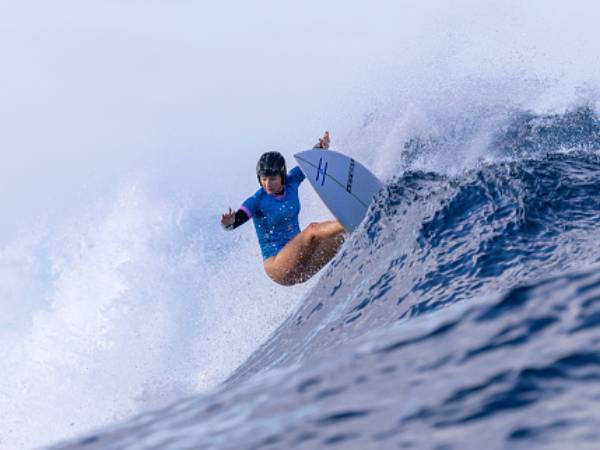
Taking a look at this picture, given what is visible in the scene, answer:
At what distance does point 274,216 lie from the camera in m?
9.30

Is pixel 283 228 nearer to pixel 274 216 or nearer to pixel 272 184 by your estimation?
pixel 274 216

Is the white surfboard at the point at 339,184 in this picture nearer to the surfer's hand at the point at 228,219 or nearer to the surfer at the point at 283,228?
the surfer at the point at 283,228

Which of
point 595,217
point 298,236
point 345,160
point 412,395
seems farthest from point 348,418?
point 345,160

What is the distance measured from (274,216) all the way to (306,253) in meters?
0.57

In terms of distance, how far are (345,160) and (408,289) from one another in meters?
3.40

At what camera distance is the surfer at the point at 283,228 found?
9016 millimetres

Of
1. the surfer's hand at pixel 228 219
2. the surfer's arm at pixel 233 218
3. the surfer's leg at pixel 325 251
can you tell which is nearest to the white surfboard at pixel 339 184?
the surfer's leg at pixel 325 251

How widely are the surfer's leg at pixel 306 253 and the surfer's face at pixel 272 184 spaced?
55 centimetres

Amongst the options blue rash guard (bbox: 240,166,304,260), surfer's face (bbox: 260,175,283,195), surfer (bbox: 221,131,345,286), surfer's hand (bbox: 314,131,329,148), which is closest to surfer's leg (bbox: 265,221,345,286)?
surfer (bbox: 221,131,345,286)

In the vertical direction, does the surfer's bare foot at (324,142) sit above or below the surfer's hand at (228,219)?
above

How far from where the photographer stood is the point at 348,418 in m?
2.92

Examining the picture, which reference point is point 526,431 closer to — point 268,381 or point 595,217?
point 268,381

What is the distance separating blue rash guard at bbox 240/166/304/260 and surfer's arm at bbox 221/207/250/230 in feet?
0.18

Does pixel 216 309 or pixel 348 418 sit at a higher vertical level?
pixel 216 309
